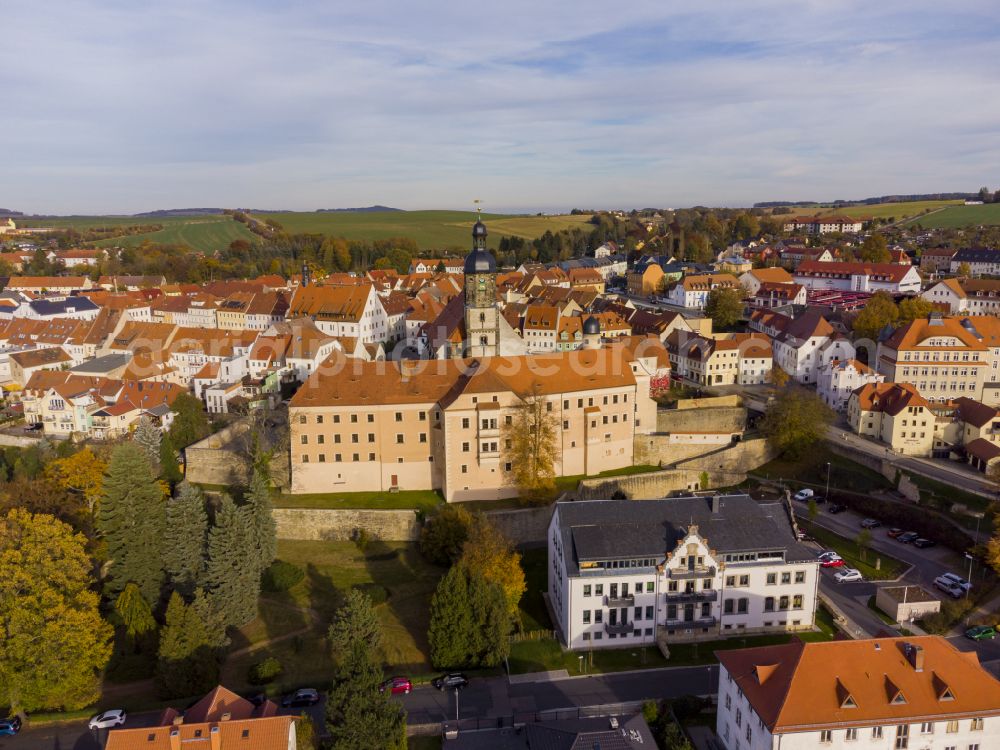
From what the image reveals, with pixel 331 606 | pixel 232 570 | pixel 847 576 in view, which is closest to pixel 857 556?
pixel 847 576

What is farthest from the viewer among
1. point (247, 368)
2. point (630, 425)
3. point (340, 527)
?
point (247, 368)

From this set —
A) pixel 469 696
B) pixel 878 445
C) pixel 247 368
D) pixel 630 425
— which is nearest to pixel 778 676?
pixel 469 696

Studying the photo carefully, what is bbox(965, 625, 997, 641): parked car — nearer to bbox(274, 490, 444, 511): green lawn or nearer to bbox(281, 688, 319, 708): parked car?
bbox(274, 490, 444, 511): green lawn

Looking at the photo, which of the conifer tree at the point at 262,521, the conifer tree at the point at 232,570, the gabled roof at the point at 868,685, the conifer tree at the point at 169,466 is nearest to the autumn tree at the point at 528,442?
the conifer tree at the point at 262,521

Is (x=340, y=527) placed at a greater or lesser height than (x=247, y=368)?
lesser

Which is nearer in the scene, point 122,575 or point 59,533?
point 59,533

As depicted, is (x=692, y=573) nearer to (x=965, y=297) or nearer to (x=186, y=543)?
(x=186, y=543)

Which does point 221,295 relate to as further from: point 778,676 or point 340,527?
point 778,676
